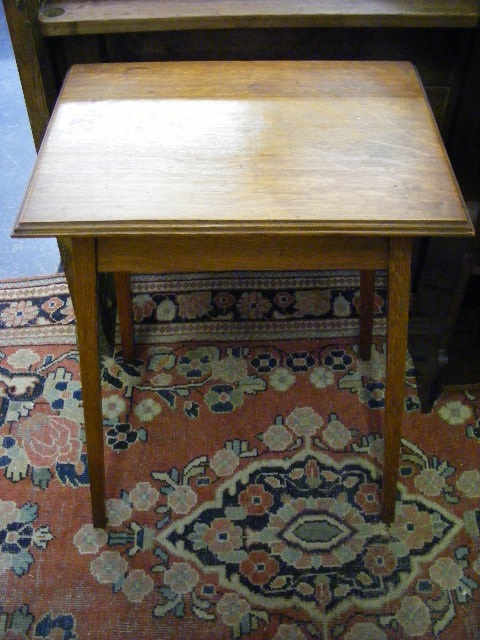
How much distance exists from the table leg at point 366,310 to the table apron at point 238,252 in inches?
17.5

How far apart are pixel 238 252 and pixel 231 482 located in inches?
22.2

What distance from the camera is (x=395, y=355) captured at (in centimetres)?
111

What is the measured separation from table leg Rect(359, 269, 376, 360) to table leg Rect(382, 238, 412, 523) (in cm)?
37

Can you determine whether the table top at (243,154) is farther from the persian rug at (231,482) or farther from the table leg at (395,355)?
the persian rug at (231,482)

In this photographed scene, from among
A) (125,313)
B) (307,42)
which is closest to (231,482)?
(125,313)

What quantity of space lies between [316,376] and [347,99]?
2.13 ft

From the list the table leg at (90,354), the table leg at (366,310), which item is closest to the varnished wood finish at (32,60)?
the table leg at (90,354)

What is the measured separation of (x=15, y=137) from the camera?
225 centimetres

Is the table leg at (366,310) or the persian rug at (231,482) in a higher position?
the table leg at (366,310)

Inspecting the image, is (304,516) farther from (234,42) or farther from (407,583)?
(234,42)

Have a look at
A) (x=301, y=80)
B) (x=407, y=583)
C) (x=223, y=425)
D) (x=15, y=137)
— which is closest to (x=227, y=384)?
(x=223, y=425)

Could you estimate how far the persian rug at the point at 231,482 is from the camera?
1220 mm

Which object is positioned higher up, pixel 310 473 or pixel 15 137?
pixel 15 137

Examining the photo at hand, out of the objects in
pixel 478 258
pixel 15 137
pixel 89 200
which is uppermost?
pixel 89 200
